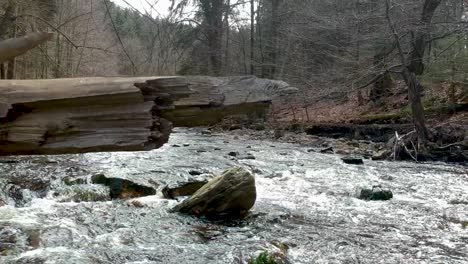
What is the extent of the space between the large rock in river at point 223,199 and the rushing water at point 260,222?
232mm

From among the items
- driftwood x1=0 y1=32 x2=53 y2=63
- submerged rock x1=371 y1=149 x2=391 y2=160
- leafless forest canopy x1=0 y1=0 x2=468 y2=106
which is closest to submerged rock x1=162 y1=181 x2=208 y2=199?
leafless forest canopy x1=0 y1=0 x2=468 y2=106

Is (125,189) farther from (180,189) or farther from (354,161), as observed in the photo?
(354,161)

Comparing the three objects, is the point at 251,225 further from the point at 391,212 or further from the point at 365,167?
the point at 365,167

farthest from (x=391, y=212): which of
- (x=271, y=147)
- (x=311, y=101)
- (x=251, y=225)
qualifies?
(x=311, y=101)

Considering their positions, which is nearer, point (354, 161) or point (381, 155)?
point (354, 161)

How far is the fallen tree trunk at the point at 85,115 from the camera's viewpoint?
2.35m

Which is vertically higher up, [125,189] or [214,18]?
[214,18]

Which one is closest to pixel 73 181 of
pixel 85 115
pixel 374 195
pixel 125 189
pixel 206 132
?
pixel 125 189

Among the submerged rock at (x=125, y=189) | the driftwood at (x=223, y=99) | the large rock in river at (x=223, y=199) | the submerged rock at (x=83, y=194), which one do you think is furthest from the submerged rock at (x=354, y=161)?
the driftwood at (x=223, y=99)

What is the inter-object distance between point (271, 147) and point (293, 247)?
10.1 m

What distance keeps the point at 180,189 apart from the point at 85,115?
A: 236 inches

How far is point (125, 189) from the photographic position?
27.1ft

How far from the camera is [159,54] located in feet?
7.23

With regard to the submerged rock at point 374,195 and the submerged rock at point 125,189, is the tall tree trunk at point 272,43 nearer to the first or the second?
the submerged rock at point 374,195
